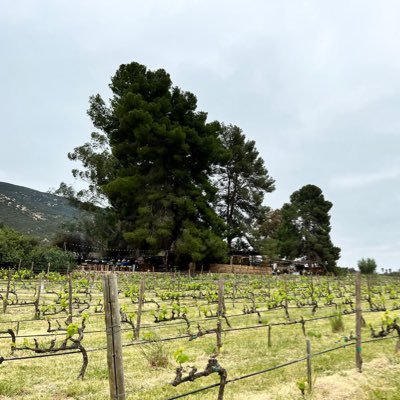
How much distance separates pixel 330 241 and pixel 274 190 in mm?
8106

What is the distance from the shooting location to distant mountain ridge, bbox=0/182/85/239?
50.8 m

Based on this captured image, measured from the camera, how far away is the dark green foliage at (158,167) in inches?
1163

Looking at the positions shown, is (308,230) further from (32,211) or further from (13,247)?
(32,211)

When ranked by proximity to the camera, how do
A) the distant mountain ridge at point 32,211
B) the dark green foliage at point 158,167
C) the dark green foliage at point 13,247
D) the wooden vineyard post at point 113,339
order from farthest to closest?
the distant mountain ridge at point 32,211 < the dark green foliage at point 158,167 < the dark green foliage at point 13,247 < the wooden vineyard post at point 113,339

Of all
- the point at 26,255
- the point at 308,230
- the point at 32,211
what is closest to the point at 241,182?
the point at 308,230

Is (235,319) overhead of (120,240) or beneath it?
beneath

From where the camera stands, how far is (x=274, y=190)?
4369 cm

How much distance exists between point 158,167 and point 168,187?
177 centimetres

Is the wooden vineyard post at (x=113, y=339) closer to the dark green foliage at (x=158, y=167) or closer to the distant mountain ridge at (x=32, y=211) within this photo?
the dark green foliage at (x=158, y=167)

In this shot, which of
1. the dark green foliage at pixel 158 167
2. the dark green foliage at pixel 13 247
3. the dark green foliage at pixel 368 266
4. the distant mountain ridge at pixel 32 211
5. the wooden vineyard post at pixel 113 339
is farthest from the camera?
the distant mountain ridge at pixel 32 211

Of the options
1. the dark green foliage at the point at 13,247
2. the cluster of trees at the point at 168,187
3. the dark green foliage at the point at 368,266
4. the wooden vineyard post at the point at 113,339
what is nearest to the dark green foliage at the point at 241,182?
the cluster of trees at the point at 168,187

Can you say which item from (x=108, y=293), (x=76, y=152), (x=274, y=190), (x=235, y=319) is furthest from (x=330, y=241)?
(x=108, y=293)

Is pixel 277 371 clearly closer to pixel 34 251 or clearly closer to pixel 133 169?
pixel 34 251

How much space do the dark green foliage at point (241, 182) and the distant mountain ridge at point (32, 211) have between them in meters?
17.6
